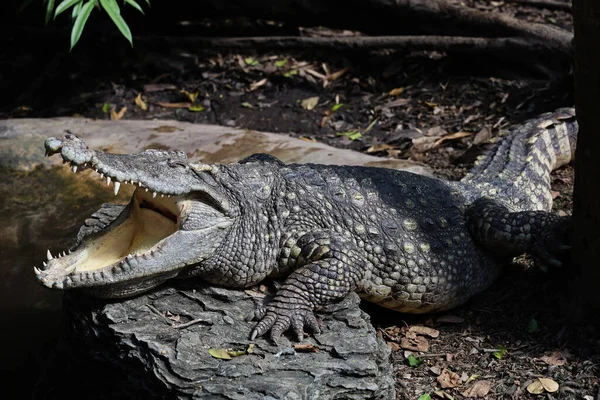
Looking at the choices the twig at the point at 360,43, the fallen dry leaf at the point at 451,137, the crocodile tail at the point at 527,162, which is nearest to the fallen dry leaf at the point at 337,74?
the twig at the point at 360,43

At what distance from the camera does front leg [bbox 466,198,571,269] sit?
14.6 ft

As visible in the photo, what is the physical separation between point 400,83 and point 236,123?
2.17 m

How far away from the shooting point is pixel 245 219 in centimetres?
431

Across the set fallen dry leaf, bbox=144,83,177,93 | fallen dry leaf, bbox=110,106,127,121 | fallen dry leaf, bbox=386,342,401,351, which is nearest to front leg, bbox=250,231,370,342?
fallen dry leaf, bbox=386,342,401,351

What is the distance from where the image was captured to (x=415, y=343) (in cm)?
450

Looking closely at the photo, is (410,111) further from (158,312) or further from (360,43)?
(158,312)

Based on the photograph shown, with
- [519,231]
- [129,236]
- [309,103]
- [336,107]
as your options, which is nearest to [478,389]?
[519,231]

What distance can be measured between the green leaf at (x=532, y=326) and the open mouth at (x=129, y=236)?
2332 mm

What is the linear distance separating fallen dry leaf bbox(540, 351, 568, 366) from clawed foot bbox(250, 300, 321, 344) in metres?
1.40

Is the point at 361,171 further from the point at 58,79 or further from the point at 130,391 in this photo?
the point at 58,79

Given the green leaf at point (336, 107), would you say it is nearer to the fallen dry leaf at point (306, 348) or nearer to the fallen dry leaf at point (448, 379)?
the fallen dry leaf at point (448, 379)

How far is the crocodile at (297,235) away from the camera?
395 centimetres

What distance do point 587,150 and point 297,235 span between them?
182cm

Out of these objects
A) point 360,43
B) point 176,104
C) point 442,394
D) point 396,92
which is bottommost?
point 442,394
